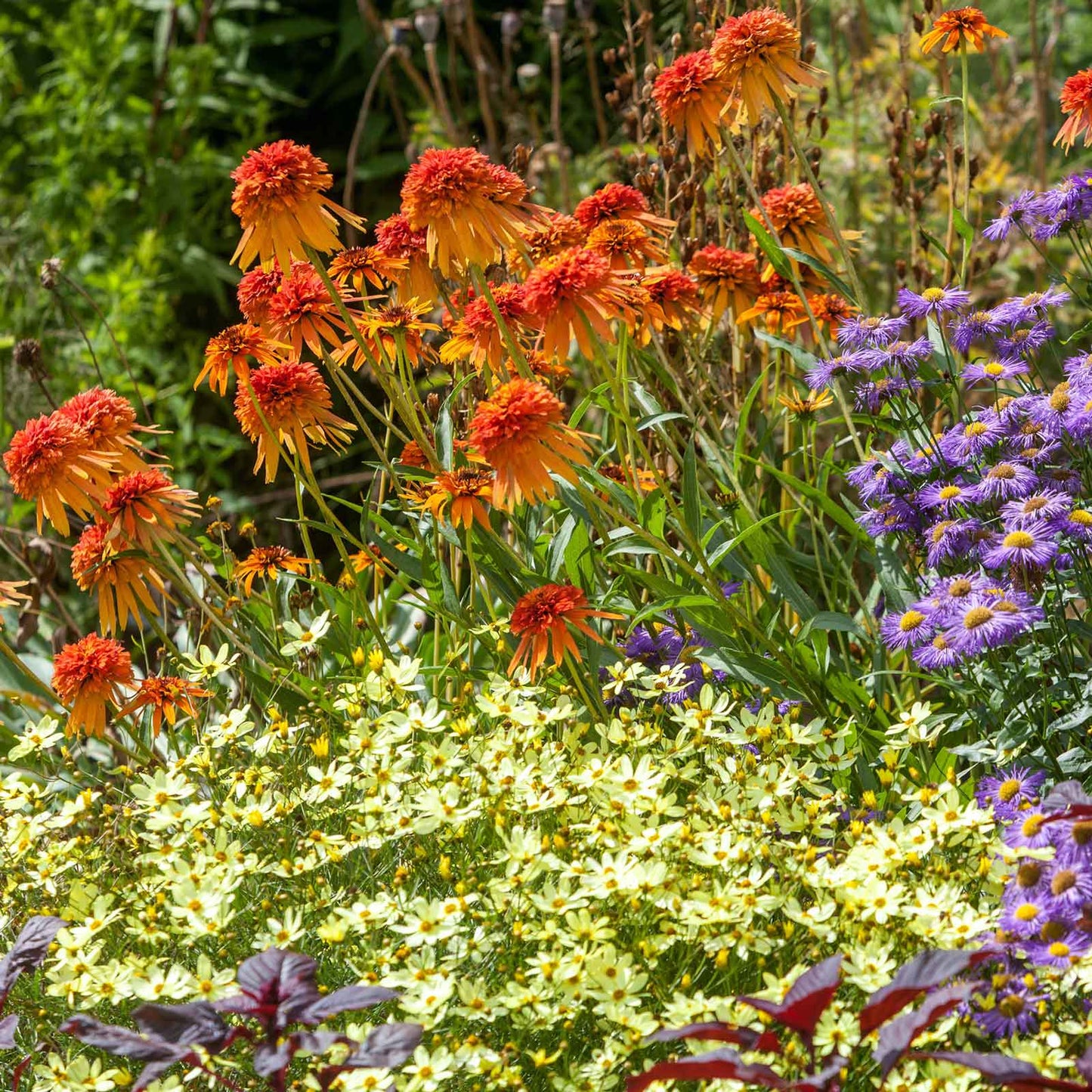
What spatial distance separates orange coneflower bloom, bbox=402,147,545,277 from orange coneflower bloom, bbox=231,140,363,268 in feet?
0.40

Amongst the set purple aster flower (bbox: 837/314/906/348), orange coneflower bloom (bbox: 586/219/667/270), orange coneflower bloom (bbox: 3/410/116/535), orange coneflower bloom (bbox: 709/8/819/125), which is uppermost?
orange coneflower bloom (bbox: 709/8/819/125)

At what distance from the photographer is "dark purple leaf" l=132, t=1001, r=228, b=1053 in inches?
45.2

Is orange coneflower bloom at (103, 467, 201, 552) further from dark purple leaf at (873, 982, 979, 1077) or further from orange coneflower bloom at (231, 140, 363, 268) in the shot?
dark purple leaf at (873, 982, 979, 1077)

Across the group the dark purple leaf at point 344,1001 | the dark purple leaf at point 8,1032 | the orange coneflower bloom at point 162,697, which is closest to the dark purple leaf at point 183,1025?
the dark purple leaf at point 344,1001

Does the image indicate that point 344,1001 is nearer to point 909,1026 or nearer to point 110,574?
point 909,1026

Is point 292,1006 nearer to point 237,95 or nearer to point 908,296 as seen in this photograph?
point 908,296

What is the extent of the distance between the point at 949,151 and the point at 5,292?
9.33ft

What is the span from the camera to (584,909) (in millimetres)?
1354

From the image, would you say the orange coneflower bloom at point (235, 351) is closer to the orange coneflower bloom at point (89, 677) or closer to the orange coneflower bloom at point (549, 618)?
the orange coneflower bloom at point (89, 677)

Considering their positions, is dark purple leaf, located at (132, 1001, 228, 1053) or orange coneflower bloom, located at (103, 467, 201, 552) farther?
orange coneflower bloom, located at (103, 467, 201, 552)

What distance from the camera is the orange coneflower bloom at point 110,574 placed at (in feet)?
6.31

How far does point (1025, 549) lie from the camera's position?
64.6 inches

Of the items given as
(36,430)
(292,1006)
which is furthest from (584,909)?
(36,430)

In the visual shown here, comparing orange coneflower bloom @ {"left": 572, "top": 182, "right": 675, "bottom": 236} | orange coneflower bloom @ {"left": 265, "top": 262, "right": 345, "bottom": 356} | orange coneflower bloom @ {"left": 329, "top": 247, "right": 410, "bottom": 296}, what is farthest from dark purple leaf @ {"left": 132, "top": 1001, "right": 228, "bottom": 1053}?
orange coneflower bloom @ {"left": 572, "top": 182, "right": 675, "bottom": 236}
